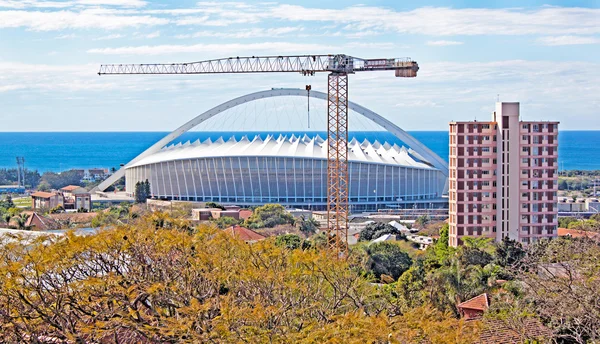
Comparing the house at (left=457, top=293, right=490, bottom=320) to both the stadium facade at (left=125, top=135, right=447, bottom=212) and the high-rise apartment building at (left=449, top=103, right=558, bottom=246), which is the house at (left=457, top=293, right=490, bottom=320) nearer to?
the high-rise apartment building at (left=449, top=103, right=558, bottom=246)

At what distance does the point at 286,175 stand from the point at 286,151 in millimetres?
2587

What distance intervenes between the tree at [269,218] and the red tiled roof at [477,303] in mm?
35044

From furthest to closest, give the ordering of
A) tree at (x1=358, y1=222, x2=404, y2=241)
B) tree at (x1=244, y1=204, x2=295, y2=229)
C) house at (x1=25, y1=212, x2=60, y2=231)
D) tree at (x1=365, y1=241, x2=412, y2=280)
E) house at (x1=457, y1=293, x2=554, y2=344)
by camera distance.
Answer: tree at (x1=244, y1=204, x2=295, y2=229) < tree at (x1=358, y1=222, x2=404, y2=241) < house at (x1=25, y1=212, x2=60, y2=231) < tree at (x1=365, y1=241, x2=412, y2=280) < house at (x1=457, y1=293, x2=554, y2=344)

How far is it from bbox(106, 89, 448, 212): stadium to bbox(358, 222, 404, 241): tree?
25.0m

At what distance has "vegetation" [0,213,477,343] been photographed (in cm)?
1956

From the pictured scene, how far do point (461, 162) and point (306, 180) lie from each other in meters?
35.5

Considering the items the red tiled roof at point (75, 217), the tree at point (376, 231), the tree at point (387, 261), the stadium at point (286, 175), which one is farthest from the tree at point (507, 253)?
the stadium at point (286, 175)

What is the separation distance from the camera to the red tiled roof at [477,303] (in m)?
33.3

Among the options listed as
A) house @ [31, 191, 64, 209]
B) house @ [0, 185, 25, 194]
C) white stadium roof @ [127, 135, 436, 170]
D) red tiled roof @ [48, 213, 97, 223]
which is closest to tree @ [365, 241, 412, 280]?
red tiled roof @ [48, 213, 97, 223]

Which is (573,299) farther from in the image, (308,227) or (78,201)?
(78,201)

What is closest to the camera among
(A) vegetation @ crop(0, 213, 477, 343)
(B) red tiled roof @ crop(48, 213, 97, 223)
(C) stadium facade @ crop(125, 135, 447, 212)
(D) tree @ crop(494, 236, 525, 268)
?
(A) vegetation @ crop(0, 213, 477, 343)

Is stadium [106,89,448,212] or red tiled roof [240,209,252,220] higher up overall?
stadium [106,89,448,212]

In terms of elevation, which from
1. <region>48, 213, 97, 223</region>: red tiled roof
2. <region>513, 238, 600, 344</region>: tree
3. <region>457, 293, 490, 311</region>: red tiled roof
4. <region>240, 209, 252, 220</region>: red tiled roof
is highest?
<region>513, 238, 600, 344</region>: tree

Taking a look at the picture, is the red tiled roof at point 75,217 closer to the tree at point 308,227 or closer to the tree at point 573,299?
the tree at point 308,227
